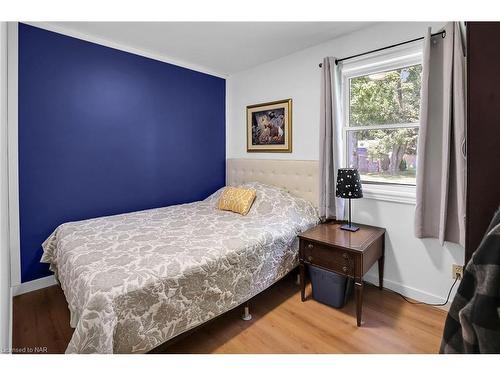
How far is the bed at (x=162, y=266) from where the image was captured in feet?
4.24

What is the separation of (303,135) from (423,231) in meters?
1.44

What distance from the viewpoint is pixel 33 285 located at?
2369 millimetres

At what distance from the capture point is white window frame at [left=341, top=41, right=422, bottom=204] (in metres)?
2.17

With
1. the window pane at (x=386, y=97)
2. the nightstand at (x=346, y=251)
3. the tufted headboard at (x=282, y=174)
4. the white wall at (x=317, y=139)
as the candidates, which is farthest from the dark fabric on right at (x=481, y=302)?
the tufted headboard at (x=282, y=174)

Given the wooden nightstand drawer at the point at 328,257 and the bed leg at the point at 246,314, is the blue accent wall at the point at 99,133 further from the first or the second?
the wooden nightstand drawer at the point at 328,257

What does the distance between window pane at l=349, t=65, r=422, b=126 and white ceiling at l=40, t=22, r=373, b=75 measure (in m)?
0.48

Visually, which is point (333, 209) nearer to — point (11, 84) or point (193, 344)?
point (193, 344)

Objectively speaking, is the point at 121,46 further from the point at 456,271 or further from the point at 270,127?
the point at 456,271

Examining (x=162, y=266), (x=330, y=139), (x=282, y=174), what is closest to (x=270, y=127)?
(x=282, y=174)

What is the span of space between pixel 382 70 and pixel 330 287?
1.91 meters

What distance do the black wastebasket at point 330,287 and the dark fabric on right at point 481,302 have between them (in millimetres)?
1313

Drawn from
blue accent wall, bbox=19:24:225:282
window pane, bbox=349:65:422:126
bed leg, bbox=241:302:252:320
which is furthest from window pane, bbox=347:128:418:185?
blue accent wall, bbox=19:24:225:282

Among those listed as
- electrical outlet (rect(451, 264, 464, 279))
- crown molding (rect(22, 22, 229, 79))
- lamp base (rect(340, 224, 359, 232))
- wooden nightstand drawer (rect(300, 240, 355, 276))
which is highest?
crown molding (rect(22, 22, 229, 79))

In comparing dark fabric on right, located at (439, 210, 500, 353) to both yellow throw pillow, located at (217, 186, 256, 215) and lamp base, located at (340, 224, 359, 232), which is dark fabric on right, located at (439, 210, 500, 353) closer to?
lamp base, located at (340, 224, 359, 232)
